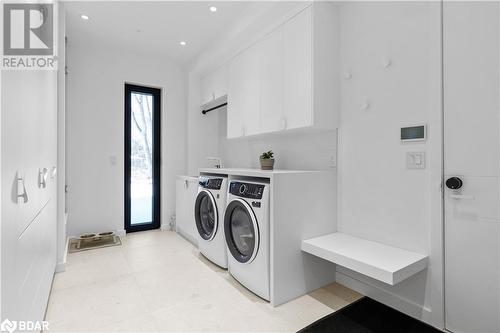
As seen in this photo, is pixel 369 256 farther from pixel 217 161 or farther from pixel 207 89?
pixel 207 89

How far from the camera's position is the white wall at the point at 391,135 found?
172 centimetres

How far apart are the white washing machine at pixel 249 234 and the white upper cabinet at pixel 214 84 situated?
64.9 inches

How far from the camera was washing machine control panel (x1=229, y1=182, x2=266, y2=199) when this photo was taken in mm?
2031

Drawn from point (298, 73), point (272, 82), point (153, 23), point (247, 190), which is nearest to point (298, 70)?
point (298, 73)

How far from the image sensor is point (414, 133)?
1.80m

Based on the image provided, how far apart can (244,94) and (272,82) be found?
0.50 metres

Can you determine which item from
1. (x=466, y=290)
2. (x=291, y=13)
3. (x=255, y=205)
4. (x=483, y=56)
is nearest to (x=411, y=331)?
(x=466, y=290)

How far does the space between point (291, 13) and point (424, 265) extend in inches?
87.8

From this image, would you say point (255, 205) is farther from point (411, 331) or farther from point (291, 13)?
point (291, 13)

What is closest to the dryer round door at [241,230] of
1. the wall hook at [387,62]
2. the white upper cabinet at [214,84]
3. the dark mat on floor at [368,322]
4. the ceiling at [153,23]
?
the dark mat on floor at [368,322]

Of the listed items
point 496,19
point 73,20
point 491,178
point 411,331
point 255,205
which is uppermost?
point 73,20

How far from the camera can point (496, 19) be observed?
4.77 feet

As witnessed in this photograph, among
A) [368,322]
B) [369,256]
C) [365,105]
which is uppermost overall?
[365,105]

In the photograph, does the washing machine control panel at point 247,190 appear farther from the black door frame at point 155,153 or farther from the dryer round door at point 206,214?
the black door frame at point 155,153
